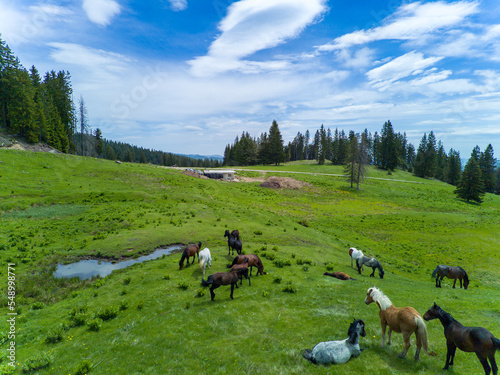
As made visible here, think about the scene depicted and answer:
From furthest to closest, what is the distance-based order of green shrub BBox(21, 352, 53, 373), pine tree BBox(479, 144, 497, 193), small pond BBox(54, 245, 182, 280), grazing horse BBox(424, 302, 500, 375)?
pine tree BBox(479, 144, 497, 193)
small pond BBox(54, 245, 182, 280)
green shrub BBox(21, 352, 53, 373)
grazing horse BBox(424, 302, 500, 375)

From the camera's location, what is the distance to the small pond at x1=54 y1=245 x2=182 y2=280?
16.0 metres

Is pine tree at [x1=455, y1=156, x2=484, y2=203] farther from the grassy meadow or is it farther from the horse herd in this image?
the horse herd

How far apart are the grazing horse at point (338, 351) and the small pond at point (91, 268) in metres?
15.4

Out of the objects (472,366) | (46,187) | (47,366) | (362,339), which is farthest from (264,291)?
(46,187)

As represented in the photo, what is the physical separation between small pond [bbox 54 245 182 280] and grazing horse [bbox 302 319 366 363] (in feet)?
50.7

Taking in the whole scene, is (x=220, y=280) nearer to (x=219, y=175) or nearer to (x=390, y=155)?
(x=219, y=175)

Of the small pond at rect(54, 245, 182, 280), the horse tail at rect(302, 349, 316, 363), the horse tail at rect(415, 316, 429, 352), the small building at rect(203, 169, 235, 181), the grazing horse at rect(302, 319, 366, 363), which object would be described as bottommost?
the small pond at rect(54, 245, 182, 280)

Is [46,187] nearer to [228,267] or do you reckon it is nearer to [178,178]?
[178,178]

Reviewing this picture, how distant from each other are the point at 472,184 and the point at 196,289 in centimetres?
9390

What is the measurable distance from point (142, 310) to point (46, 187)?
1507 inches

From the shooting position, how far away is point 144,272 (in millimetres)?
15266

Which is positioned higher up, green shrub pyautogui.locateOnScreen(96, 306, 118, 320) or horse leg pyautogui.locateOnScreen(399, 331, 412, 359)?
horse leg pyautogui.locateOnScreen(399, 331, 412, 359)

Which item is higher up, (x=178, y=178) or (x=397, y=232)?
(x=178, y=178)

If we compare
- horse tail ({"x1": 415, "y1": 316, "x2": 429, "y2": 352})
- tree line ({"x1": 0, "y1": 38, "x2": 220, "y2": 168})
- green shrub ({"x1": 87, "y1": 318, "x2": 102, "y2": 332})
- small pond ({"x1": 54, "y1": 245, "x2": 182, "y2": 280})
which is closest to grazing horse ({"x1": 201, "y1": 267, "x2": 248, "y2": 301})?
green shrub ({"x1": 87, "y1": 318, "x2": 102, "y2": 332})
